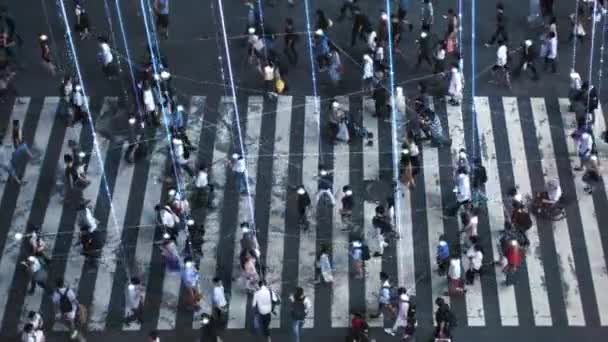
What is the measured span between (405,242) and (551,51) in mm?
7320

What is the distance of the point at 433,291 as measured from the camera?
22734mm

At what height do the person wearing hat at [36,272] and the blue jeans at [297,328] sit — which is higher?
the person wearing hat at [36,272]

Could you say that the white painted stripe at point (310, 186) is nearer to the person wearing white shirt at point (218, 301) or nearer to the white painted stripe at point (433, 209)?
the person wearing white shirt at point (218, 301)

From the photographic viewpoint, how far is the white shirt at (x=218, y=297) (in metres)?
21.6

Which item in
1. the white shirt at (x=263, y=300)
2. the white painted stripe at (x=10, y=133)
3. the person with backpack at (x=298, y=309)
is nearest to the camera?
the white shirt at (x=263, y=300)

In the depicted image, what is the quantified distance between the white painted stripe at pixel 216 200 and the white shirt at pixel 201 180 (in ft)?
2.31

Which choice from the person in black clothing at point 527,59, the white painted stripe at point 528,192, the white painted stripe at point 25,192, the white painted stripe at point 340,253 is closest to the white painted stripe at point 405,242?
the white painted stripe at point 340,253

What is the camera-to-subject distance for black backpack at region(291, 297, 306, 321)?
69.0 ft

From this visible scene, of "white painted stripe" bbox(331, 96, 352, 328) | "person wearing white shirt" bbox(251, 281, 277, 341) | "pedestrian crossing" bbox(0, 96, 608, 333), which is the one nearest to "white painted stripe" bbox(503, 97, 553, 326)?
"pedestrian crossing" bbox(0, 96, 608, 333)

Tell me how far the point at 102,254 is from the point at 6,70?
24.1 ft

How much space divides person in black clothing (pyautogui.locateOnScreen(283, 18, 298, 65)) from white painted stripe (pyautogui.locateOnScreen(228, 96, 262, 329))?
1.68 m

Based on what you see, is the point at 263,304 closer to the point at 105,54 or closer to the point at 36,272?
the point at 36,272

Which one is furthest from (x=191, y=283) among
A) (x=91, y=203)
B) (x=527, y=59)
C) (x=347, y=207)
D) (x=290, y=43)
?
(x=527, y=59)

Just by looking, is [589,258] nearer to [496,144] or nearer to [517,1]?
[496,144]
